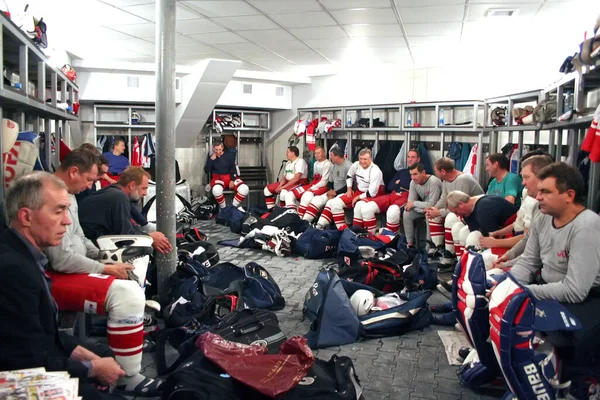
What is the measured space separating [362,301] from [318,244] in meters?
2.19

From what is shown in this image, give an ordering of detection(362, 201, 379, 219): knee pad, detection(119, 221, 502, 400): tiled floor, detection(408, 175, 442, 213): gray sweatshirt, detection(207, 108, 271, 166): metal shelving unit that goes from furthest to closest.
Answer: detection(207, 108, 271, 166): metal shelving unit
detection(362, 201, 379, 219): knee pad
detection(408, 175, 442, 213): gray sweatshirt
detection(119, 221, 502, 400): tiled floor

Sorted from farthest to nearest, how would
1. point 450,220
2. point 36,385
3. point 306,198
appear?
point 306,198 < point 450,220 < point 36,385

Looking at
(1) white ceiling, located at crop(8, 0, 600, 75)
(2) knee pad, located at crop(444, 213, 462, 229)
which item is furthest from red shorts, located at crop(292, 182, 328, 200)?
(2) knee pad, located at crop(444, 213, 462, 229)

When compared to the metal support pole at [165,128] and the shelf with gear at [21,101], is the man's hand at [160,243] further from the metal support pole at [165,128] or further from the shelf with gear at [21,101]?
the shelf with gear at [21,101]

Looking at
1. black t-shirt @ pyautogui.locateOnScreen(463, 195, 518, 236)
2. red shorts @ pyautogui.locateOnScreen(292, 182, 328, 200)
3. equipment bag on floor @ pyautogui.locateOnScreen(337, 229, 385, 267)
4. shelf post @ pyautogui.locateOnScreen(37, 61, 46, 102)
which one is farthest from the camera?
red shorts @ pyautogui.locateOnScreen(292, 182, 328, 200)

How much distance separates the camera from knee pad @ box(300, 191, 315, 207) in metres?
7.75

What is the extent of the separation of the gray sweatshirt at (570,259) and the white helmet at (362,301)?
1.28m

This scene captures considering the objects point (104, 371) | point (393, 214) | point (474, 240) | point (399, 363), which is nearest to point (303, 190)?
point (393, 214)

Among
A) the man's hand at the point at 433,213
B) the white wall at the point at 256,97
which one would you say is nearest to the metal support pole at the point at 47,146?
the man's hand at the point at 433,213

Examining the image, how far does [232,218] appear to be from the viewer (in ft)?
24.9

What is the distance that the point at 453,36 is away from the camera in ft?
19.1

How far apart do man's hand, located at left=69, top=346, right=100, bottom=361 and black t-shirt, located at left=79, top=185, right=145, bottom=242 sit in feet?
4.89

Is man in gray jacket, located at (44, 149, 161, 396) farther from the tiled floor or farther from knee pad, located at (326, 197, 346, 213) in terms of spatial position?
knee pad, located at (326, 197, 346, 213)

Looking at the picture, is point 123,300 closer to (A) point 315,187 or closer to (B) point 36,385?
(B) point 36,385
